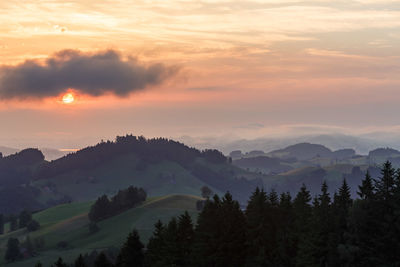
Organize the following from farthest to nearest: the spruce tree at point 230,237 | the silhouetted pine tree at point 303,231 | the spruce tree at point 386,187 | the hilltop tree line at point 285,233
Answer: the spruce tree at point 230,237 → the silhouetted pine tree at point 303,231 → the hilltop tree line at point 285,233 → the spruce tree at point 386,187

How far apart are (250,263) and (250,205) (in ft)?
46.0

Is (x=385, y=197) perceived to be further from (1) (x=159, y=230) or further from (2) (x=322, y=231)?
(1) (x=159, y=230)

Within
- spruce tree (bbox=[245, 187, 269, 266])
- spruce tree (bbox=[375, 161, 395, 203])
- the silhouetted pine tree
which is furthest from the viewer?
spruce tree (bbox=[245, 187, 269, 266])

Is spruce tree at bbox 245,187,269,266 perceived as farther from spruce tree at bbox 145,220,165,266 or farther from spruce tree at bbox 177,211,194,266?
spruce tree at bbox 145,220,165,266

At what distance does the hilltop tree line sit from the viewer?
408 ft

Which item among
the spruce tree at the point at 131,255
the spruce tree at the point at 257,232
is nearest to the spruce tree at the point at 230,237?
the spruce tree at the point at 257,232

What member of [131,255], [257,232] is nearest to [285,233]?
[257,232]

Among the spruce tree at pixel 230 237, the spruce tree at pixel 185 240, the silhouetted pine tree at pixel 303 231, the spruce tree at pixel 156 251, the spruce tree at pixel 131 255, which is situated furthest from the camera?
the spruce tree at pixel 131 255

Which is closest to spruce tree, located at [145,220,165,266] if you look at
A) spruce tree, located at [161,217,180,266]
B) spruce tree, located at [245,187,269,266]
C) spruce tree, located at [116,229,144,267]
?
spruce tree, located at [161,217,180,266]

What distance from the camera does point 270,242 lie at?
487 feet

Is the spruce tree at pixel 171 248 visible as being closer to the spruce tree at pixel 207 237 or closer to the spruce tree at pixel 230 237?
the spruce tree at pixel 207 237

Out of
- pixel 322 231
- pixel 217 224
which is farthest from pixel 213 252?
pixel 322 231

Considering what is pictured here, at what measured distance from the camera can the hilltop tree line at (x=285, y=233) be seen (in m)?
124

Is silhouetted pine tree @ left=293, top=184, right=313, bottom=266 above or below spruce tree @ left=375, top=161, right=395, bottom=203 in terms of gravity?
below
